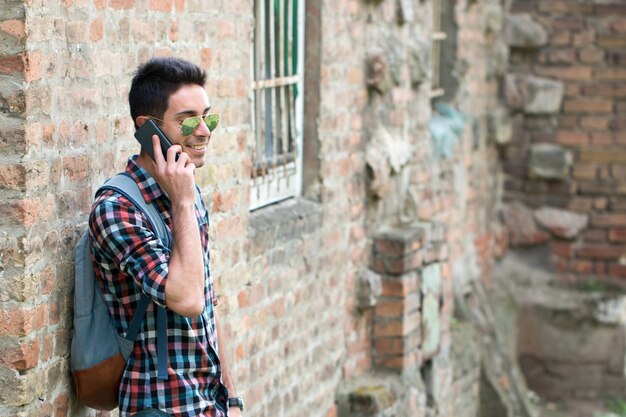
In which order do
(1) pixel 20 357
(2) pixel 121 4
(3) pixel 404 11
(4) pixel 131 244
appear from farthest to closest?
1. (3) pixel 404 11
2. (2) pixel 121 4
3. (1) pixel 20 357
4. (4) pixel 131 244

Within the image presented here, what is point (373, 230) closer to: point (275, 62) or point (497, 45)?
point (275, 62)

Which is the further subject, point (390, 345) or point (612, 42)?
point (612, 42)

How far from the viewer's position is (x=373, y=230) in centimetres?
697

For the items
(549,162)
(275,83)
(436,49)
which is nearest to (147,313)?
(275,83)

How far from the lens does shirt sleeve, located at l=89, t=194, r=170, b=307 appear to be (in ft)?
10.6

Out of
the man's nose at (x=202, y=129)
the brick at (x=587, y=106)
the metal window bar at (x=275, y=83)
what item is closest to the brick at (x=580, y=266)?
the brick at (x=587, y=106)

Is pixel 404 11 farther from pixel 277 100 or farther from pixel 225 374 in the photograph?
pixel 225 374

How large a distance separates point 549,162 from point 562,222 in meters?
0.51

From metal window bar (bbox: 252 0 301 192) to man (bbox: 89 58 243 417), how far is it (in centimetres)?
203

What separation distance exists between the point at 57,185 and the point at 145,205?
30cm

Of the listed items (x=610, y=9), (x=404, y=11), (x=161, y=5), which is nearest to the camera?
(x=161, y=5)

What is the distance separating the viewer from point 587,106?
10.0m

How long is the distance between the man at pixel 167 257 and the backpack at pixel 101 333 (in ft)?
0.08

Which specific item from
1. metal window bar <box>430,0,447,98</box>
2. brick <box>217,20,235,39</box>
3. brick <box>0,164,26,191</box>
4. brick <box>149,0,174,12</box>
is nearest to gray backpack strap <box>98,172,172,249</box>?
brick <box>0,164,26,191</box>
